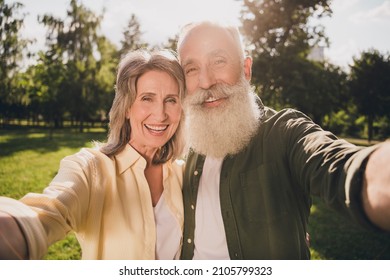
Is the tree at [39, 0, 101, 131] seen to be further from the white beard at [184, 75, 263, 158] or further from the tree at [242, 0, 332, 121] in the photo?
the tree at [242, 0, 332, 121]

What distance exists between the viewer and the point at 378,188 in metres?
0.89

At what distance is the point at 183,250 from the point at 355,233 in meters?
4.49

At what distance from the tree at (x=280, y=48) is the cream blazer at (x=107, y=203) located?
37.9ft

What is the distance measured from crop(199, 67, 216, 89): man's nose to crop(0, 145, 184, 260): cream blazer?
2.35 ft

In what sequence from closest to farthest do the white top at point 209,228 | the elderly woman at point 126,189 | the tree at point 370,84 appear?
1. the elderly woman at point 126,189
2. the white top at point 209,228
3. the tree at point 370,84

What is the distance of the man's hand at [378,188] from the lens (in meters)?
0.87

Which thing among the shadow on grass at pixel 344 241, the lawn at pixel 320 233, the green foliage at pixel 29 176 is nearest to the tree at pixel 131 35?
the green foliage at pixel 29 176

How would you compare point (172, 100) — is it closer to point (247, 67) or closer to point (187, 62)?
point (187, 62)

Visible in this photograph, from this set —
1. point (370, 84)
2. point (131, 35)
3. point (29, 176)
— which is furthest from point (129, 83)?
point (131, 35)

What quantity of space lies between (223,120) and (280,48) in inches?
510

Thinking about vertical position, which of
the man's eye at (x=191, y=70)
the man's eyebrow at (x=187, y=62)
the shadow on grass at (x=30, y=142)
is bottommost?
the shadow on grass at (x=30, y=142)

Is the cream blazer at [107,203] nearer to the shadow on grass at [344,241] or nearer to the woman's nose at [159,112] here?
the woman's nose at [159,112]

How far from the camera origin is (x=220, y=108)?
79.3 inches

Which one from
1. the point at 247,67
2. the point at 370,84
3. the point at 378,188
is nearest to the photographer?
the point at 378,188
